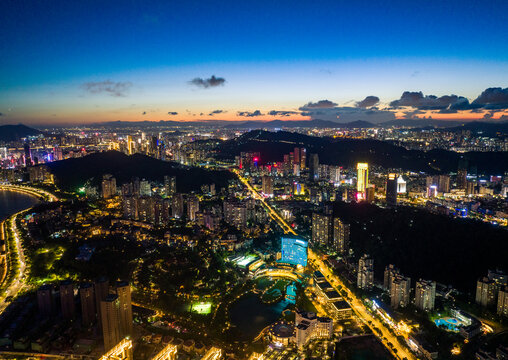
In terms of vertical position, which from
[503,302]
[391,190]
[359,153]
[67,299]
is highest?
[359,153]

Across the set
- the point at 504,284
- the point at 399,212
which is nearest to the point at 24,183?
the point at 399,212

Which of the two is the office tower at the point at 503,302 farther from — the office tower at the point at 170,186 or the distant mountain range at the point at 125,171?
the office tower at the point at 170,186

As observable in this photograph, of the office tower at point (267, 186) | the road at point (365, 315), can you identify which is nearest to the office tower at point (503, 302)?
the road at point (365, 315)

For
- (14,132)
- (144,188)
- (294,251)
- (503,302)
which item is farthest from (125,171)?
(14,132)

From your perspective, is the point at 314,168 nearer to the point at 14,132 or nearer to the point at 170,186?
the point at 170,186

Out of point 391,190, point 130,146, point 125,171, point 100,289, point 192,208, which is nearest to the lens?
point 100,289

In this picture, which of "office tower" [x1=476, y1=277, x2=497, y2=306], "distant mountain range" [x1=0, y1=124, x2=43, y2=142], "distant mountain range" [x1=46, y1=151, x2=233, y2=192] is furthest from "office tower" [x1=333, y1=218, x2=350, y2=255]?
"distant mountain range" [x1=0, y1=124, x2=43, y2=142]
